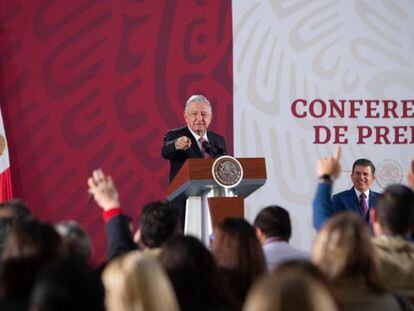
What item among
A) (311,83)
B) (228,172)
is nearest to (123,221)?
(228,172)

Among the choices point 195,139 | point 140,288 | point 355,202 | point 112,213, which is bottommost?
point 140,288

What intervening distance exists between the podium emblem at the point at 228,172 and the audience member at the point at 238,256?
2076mm

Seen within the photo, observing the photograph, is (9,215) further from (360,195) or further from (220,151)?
(360,195)

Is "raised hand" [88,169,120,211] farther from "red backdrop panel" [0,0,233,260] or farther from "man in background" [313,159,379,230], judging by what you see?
"red backdrop panel" [0,0,233,260]

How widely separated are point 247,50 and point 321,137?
3.42ft

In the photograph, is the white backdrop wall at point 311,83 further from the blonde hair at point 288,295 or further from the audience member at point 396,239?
the blonde hair at point 288,295

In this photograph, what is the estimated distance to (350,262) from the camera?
2824 millimetres

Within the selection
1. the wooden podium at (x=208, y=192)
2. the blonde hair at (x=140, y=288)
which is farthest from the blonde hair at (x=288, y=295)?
the wooden podium at (x=208, y=192)

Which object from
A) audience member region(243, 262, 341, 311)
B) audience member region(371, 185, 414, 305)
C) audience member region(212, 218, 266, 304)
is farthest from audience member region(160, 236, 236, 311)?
audience member region(243, 262, 341, 311)

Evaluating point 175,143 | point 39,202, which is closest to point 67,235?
point 175,143

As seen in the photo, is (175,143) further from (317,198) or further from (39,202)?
(39,202)

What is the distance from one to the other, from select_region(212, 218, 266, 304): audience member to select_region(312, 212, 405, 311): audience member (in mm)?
390

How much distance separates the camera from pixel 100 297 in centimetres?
219

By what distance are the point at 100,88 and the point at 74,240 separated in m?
5.38
